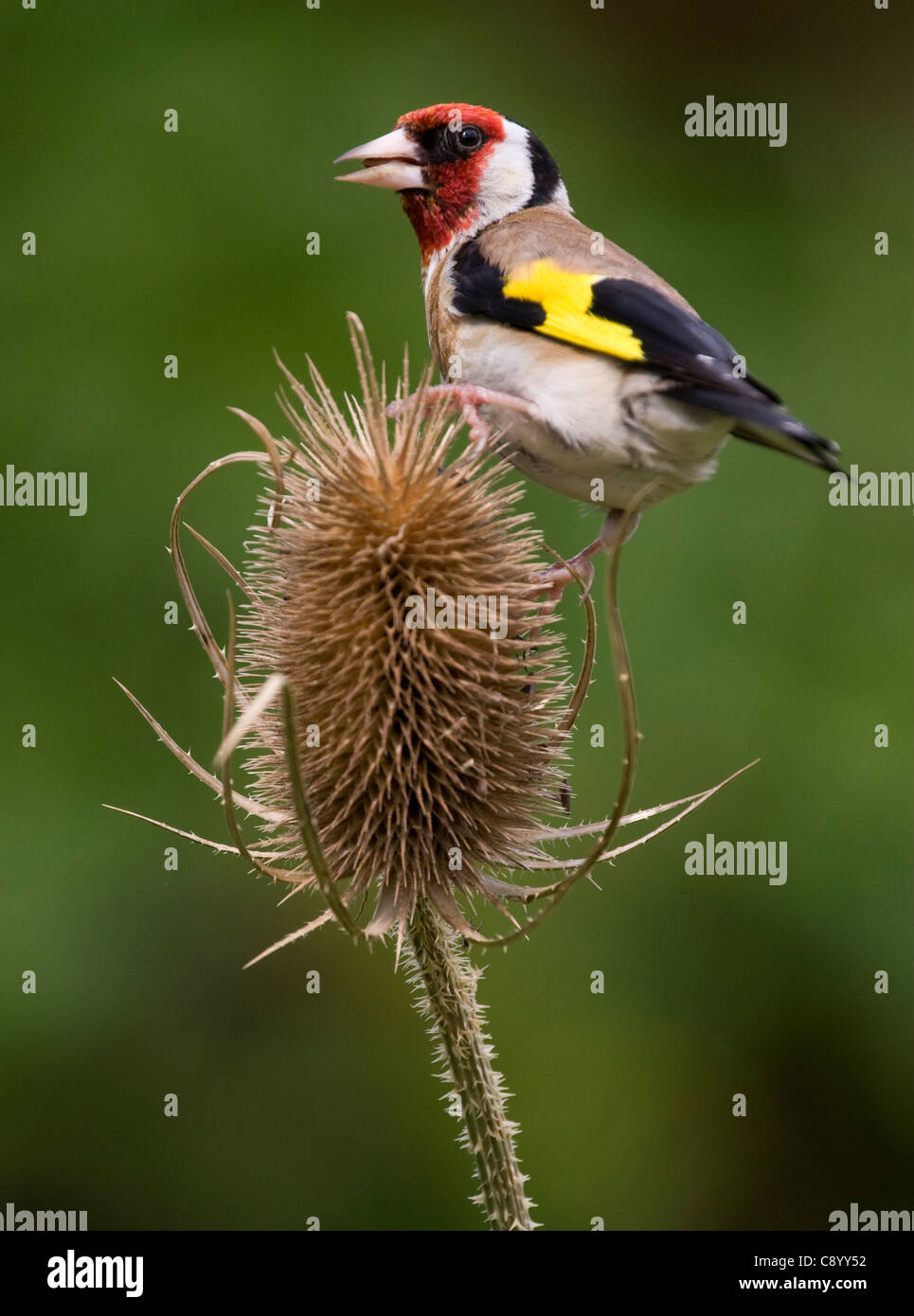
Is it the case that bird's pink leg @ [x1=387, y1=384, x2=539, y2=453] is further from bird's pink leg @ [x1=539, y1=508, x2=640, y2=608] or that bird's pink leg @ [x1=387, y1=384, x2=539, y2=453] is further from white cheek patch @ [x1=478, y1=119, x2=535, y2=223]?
white cheek patch @ [x1=478, y1=119, x2=535, y2=223]

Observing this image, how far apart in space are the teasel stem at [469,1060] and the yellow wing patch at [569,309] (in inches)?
38.1

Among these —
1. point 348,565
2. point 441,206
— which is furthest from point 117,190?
point 348,565

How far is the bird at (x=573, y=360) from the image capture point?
248cm

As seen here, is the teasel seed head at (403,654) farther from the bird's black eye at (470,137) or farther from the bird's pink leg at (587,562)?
the bird's black eye at (470,137)

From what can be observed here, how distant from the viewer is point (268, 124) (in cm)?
442

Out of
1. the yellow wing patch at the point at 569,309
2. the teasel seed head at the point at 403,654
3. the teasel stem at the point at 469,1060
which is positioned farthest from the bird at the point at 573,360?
the teasel stem at the point at 469,1060

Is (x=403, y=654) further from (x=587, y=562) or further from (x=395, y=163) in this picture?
(x=395, y=163)

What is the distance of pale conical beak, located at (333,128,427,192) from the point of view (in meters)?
2.85

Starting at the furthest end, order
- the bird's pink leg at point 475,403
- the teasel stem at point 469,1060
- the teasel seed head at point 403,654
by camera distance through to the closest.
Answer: the bird's pink leg at point 475,403, the teasel seed head at point 403,654, the teasel stem at point 469,1060

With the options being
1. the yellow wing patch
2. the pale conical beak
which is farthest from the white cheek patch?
the yellow wing patch

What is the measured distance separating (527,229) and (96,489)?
67.3 inches

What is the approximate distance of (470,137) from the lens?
2908mm

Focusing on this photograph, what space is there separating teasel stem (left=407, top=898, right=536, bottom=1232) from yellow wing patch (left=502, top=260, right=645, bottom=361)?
3.17 ft

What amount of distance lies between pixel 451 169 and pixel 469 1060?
1.67 metres
